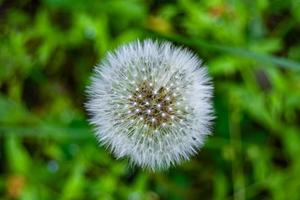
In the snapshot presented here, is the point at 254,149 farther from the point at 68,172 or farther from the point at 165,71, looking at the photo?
the point at 165,71

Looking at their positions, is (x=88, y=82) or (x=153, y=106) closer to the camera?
(x=153, y=106)

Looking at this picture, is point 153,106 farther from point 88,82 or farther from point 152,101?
point 88,82

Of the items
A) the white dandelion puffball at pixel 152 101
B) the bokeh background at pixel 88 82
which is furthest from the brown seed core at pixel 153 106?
the bokeh background at pixel 88 82

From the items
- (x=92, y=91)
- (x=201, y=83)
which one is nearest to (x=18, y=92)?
(x=92, y=91)

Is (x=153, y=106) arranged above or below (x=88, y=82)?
below

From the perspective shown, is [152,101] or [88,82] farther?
[88,82]

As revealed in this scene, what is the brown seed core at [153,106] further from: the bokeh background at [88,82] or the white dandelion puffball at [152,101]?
the bokeh background at [88,82]

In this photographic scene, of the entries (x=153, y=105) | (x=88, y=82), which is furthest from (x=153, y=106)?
(x=88, y=82)
